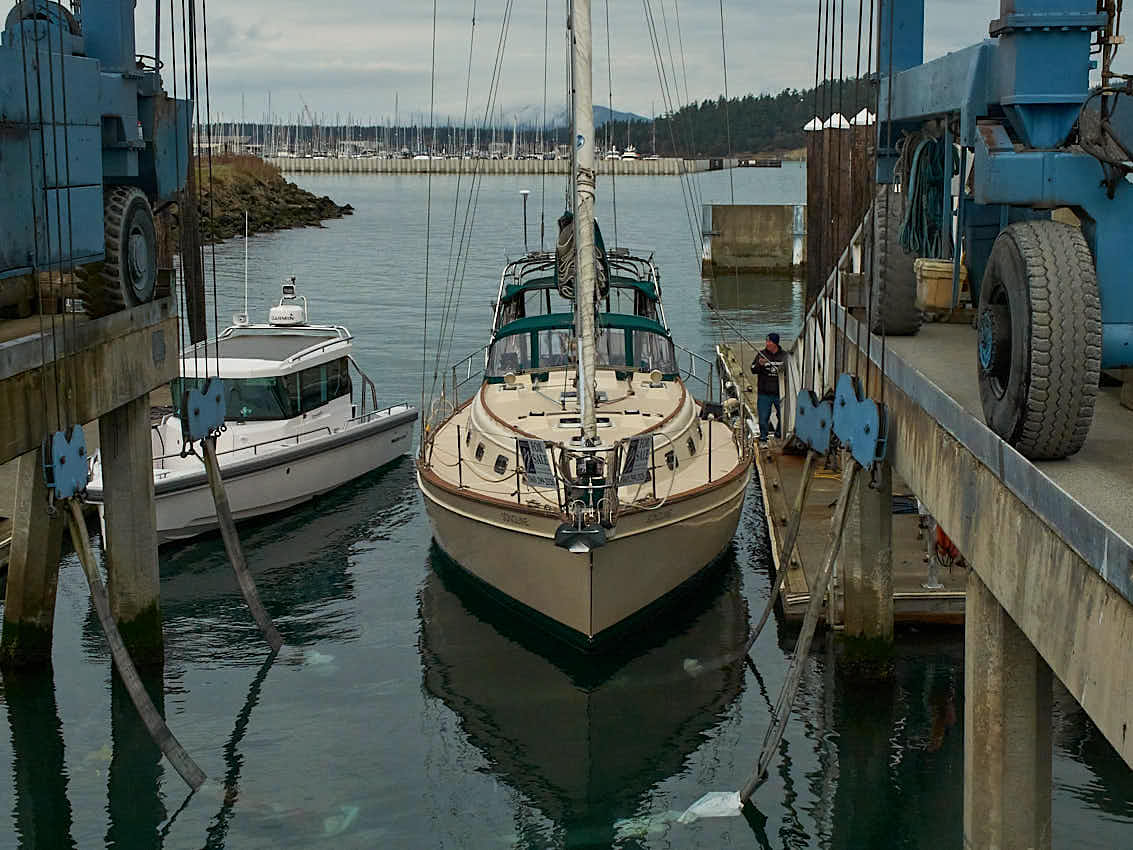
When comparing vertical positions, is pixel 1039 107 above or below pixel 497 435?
above

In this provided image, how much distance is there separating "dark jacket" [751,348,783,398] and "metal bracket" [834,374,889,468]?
35.7ft

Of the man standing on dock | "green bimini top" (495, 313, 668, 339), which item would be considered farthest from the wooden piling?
"green bimini top" (495, 313, 668, 339)

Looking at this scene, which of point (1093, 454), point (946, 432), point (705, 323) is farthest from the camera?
point (705, 323)

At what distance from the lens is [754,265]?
207 ft

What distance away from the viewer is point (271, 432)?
874 inches

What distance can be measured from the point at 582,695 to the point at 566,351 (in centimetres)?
644

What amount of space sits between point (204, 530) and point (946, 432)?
43.8ft

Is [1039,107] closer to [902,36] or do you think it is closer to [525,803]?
[902,36]

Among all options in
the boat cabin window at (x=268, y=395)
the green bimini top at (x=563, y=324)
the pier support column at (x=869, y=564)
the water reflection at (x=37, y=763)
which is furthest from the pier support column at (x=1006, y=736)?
the boat cabin window at (x=268, y=395)

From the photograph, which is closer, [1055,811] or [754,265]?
[1055,811]

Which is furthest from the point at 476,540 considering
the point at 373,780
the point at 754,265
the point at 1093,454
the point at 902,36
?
the point at 754,265

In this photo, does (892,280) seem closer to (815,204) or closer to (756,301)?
(815,204)

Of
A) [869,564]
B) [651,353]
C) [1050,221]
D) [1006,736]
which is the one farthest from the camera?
[651,353]


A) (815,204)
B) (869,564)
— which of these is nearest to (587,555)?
(869,564)
